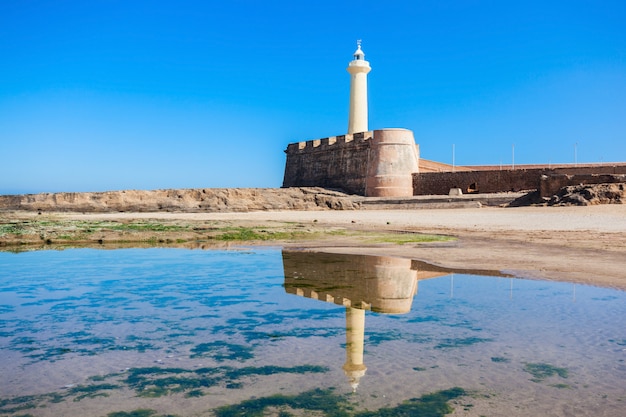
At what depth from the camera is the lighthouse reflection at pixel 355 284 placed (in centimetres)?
308

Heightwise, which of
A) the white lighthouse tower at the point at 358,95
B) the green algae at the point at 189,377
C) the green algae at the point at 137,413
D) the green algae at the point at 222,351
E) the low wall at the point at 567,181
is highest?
the white lighthouse tower at the point at 358,95

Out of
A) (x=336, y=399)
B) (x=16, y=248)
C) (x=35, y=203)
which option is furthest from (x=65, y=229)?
(x=35, y=203)

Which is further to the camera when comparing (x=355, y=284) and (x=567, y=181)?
(x=567, y=181)

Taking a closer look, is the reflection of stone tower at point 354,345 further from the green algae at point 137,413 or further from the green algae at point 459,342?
the green algae at point 137,413

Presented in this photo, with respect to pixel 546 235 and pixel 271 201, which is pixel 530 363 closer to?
pixel 546 235

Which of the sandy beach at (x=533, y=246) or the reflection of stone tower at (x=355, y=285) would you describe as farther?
the sandy beach at (x=533, y=246)

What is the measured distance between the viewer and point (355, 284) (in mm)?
4805

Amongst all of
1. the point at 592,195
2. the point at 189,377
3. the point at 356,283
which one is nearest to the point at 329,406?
the point at 189,377

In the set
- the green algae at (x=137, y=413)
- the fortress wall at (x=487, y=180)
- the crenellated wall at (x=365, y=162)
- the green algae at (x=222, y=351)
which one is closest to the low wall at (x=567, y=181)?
the fortress wall at (x=487, y=180)

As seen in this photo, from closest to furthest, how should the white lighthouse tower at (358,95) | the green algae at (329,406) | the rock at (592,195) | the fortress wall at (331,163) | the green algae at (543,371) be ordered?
1. the green algae at (329,406)
2. the green algae at (543,371)
3. the rock at (592,195)
4. the fortress wall at (331,163)
5. the white lighthouse tower at (358,95)

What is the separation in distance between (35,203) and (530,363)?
82.4ft

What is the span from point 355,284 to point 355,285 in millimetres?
51

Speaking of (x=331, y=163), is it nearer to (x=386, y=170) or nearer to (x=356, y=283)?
(x=386, y=170)

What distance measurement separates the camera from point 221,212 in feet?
72.9
